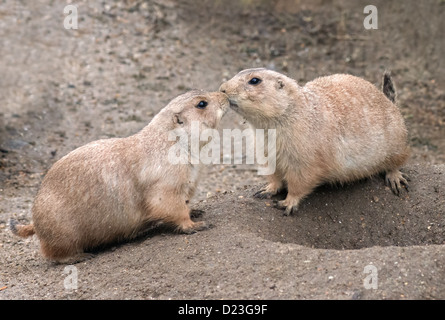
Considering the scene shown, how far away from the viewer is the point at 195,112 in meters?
6.30

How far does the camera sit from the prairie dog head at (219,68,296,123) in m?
6.53

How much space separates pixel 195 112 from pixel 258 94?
2.52 ft

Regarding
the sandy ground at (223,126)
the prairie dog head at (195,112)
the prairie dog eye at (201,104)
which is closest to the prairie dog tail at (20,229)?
the sandy ground at (223,126)

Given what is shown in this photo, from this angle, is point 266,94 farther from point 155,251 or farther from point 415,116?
point 415,116

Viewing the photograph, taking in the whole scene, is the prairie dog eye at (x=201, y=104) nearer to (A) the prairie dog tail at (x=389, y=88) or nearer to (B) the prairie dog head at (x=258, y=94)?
(B) the prairie dog head at (x=258, y=94)

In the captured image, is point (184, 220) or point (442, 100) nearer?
point (184, 220)

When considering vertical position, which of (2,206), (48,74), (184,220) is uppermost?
(48,74)

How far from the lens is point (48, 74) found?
462 inches

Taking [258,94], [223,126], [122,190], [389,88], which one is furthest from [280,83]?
[223,126]

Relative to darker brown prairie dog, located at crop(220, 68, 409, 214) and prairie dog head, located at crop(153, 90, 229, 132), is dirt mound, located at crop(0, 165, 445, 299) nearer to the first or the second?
darker brown prairie dog, located at crop(220, 68, 409, 214)

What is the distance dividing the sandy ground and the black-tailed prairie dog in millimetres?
241

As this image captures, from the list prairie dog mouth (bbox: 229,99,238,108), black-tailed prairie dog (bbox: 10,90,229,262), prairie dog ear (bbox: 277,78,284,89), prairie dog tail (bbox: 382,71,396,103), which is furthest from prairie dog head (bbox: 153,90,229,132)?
→ prairie dog tail (bbox: 382,71,396,103)
